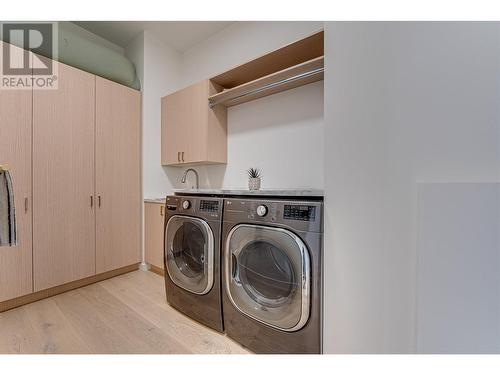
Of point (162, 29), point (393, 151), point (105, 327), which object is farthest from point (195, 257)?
point (162, 29)

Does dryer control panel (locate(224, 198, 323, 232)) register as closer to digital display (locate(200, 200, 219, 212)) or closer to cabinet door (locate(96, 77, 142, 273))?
digital display (locate(200, 200, 219, 212))

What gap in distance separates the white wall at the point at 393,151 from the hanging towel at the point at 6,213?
1.79 metres

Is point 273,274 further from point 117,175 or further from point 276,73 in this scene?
point 117,175

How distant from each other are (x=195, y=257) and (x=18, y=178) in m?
1.56

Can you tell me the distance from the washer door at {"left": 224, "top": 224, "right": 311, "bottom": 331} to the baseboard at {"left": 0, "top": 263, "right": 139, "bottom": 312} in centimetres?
166

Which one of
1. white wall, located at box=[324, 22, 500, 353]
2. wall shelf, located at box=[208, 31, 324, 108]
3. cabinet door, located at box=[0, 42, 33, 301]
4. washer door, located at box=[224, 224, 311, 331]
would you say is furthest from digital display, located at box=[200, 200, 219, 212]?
cabinet door, located at box=[0, 42, 33, 301]

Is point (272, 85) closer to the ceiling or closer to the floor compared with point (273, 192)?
closer to the ceiling

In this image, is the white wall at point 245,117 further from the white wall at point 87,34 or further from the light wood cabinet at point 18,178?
the light wood cabinet at point 18,178

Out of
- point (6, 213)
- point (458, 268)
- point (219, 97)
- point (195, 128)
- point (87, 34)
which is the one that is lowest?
point (458, 268)

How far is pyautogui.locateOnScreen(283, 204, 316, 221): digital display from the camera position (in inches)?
43.2

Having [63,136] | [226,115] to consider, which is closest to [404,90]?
[226,115]

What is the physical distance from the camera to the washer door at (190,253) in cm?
147

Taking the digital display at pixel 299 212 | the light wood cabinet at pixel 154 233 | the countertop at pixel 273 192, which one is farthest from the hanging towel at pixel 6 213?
the digital display at pixel 299 212

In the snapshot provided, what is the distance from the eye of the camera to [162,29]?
2516 mm
